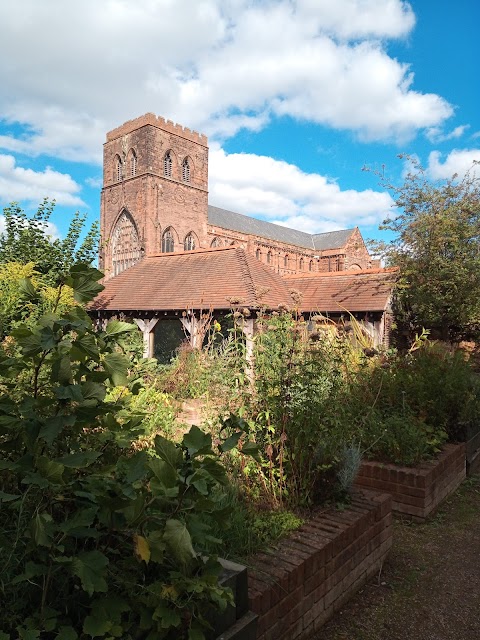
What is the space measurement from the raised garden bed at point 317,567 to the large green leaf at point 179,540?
1.09 m

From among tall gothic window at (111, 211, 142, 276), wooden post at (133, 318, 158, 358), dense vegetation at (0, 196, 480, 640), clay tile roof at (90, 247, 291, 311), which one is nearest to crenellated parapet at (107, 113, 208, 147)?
tall gothic window at (111, 211, 142, 276)

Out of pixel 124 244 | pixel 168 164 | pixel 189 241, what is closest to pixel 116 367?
pixel 189 241

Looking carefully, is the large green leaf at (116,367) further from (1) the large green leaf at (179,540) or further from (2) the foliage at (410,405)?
(2) the foliage at (410,405)

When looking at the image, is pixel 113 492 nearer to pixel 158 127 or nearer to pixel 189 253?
pixel 189 253

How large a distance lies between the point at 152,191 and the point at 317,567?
35.5 metres

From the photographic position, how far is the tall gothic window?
36.7 metres

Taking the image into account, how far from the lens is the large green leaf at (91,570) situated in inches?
52.1

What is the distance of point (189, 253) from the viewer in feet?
57.1

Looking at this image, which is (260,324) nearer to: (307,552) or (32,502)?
(307,552)

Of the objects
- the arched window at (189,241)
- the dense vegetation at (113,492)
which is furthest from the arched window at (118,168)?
the dense vegetation at (113,492)

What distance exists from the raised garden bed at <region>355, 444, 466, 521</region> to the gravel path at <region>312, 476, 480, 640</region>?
18cm

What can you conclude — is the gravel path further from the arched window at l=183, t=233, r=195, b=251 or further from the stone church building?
the arched window at l=183, t=233, r=195, b=251

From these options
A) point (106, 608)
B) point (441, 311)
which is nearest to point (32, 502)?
point (106, 608)

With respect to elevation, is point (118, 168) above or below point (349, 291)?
above
